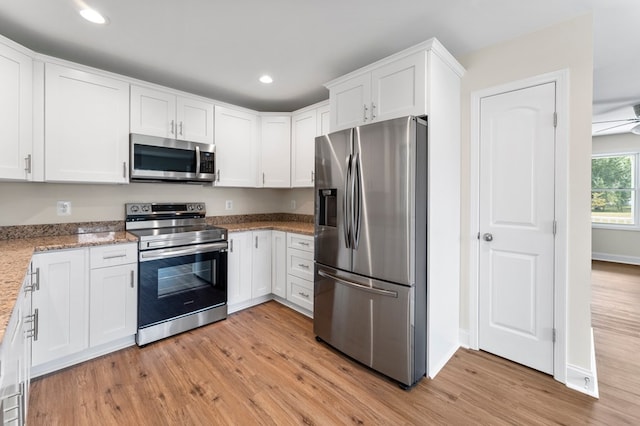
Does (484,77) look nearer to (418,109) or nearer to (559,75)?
(559,75)

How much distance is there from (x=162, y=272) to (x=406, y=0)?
2.76 meters

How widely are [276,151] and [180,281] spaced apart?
1867mm

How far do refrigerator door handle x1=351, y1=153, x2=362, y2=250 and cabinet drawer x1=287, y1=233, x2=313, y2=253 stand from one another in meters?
0.83

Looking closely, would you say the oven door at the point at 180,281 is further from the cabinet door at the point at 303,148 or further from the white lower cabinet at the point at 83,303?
the cabinet door at the point at 303,148

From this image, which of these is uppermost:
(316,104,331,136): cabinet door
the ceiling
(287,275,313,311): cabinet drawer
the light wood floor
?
the ceiling

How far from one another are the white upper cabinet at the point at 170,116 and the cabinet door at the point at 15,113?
675 mm

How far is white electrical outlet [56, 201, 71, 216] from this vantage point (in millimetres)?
2504

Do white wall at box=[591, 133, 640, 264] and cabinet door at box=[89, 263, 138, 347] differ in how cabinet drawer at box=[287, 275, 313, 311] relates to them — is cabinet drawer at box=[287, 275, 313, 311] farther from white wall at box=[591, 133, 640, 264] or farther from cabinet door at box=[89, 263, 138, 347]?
white wall at box=[591, 133, 640, 264]

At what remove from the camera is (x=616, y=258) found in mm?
5488

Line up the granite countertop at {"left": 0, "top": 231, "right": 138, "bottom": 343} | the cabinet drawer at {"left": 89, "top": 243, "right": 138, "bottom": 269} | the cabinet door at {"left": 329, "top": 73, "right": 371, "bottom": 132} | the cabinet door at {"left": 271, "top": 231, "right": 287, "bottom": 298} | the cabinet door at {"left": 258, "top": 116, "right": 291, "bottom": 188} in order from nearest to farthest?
the granite countertop at {"left": 0, "top": 231, "right": 138, "bottom": 343}, the cabinet drawer at {"left": 89, "top": 243, "right": 138, "bottom": 269}, the cabinet door at {"left": 329, "top": 73, "right": 371, "bottom": 132}, the cabinet door at {"left": 271, "top": 231, "right": 287, "bottom": 298}, the cabinet door at {"left": 258, "top": 116, "right": 291, "bottom": 188}

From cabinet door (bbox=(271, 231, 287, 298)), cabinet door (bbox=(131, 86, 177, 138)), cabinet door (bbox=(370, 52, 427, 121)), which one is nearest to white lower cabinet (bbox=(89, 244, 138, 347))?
cabinet door (bbox=(131, 86, 177, 138))

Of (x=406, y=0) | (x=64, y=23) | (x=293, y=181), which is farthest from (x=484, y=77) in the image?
(x=64, y=23)

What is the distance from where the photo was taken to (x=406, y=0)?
1750mm

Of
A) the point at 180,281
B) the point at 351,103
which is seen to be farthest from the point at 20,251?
the point at 351,103
